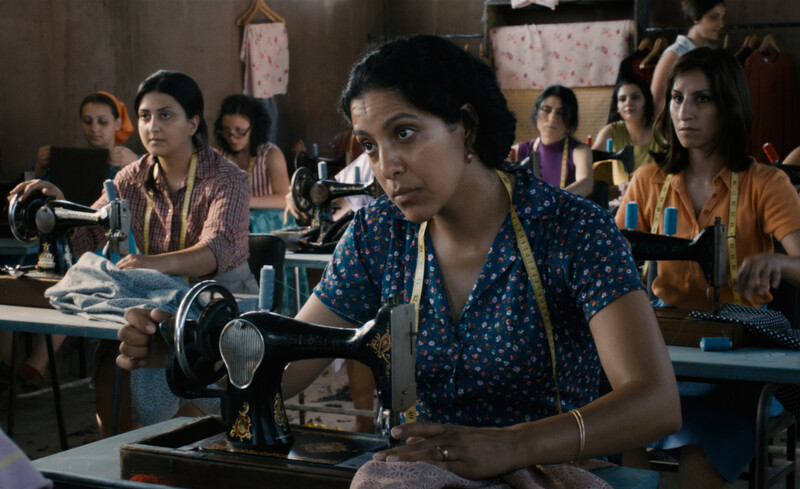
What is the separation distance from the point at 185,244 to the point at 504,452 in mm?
2125

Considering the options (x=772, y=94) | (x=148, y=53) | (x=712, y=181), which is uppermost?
(x=148, y=53)

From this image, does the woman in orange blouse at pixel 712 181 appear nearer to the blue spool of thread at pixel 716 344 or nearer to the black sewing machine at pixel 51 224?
the blue spool of thread at pixel 716 344

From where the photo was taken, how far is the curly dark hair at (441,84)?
137cm

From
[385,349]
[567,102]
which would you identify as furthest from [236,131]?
[385,349]

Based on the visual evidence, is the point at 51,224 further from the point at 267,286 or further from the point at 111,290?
the point at 267,286

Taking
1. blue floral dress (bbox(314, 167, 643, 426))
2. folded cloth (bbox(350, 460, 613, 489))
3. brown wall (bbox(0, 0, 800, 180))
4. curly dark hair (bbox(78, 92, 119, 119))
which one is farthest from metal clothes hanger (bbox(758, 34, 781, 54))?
folded cloth (bbox(350, 460, 613, 489))

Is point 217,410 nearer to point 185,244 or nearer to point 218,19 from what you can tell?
point 185,244

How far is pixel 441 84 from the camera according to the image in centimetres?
138

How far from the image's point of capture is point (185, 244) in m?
3.05

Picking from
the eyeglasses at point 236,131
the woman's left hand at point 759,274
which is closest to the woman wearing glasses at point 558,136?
the eyeglasses at point 236,131

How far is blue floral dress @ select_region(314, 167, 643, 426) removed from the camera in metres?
1.43

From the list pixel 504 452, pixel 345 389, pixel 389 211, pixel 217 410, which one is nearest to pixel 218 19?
pixel 345 389

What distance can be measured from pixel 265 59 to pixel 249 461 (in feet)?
19.6

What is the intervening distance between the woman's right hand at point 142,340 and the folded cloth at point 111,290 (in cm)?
91
